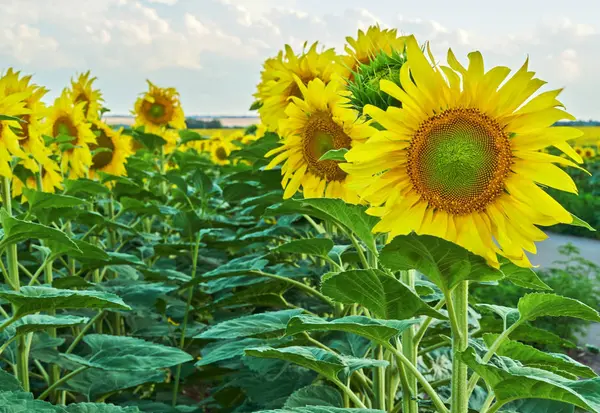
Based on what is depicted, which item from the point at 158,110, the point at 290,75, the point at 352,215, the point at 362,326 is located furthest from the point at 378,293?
the point at 158,110

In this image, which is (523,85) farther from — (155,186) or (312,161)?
(155,186)

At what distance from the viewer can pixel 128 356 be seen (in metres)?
1.63

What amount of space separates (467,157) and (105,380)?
4.03ft

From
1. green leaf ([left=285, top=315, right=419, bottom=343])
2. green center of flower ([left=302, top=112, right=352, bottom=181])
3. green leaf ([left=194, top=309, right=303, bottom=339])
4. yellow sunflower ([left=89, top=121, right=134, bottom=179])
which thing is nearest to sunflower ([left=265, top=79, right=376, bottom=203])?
green center of flower ([left=302, top=112, right=352, bottom=181])

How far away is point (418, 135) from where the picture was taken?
3.36 feet

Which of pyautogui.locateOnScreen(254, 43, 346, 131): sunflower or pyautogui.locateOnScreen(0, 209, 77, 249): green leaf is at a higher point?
pyautogui.locateOnScreen(254, 43, 346, 131): sunflower

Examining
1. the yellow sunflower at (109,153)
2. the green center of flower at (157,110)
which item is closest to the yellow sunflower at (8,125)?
the yellow sunflower at (109,153)

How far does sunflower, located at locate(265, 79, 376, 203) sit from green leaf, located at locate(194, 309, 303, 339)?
0.27 metres

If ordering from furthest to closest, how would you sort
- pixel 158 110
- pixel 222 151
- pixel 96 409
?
1. pixel 222 151
2. pixel 158 110
3. pixel 96 409

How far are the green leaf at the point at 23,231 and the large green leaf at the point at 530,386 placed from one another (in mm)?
761

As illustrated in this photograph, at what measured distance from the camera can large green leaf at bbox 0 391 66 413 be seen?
108 cm

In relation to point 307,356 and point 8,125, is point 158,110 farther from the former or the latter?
point 307,356

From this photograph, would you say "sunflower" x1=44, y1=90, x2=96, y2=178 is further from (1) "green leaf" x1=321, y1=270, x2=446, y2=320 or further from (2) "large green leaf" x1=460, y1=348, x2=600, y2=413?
(2) "large green leaf" x1=460, y1=348, x2=600, y2=413

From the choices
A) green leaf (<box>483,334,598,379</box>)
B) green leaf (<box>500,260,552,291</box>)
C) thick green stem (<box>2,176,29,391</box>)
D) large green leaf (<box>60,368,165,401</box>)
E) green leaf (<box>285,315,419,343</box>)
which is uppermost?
green leaf (<box>500,260,552,291</box>)
